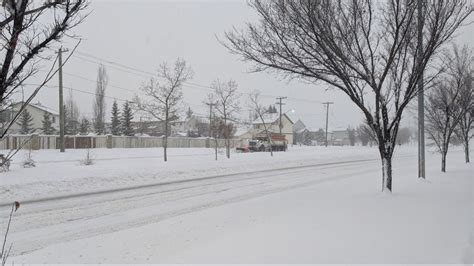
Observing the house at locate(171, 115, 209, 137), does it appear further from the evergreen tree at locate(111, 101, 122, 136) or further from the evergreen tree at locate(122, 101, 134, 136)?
the evergreen tree at locate(122, 101, 134, 136)

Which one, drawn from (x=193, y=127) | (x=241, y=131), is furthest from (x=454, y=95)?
(x=193, y=127)

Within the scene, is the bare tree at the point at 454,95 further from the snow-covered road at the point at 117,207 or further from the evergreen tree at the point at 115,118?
the evergreen tree at the point at 115,118

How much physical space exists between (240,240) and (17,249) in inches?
147

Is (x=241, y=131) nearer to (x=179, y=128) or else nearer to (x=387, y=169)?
(x=179, y=128)

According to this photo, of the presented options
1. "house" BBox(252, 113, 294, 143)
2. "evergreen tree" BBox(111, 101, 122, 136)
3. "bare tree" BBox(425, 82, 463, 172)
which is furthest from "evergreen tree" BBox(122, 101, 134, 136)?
"bare tree" BBox(425, 82, 463, 172)

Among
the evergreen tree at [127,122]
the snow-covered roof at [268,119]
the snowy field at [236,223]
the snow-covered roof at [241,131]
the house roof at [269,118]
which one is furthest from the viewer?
the snow-covered roof at [241,131]

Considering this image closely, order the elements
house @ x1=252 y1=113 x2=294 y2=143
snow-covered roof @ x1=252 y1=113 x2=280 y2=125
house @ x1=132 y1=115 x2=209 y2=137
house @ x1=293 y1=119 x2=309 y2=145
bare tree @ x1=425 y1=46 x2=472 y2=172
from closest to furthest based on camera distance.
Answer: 1. bare tree @ x1=425 y1=46 x2=472 y2=172
2. house @ x1=132 y1=115 x2=209 y2=137
3. house @ x1=252 y1=113 x2=294 y2=143
4. snow-covered roof @ x1=252 y1=113 x2=280 y2=125
5. house @ x1=293 y1=119 x2=309 y2=145

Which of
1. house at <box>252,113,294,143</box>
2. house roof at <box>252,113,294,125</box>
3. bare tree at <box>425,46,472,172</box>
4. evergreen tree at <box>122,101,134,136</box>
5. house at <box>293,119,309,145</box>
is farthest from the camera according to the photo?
house at <box>293,119,309,145</box>

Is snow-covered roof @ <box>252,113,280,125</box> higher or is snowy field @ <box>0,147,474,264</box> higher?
snow-covered roof @ <box>252,113,280,125</box>

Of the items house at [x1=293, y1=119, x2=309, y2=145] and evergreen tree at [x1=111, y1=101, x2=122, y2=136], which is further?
house at [x1=293, y1=119, x2=309, y2=145]

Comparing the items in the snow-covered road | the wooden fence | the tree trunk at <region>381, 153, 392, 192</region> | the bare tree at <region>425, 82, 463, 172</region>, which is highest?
the bare tree at <region>425, 82, 463, 172</region>

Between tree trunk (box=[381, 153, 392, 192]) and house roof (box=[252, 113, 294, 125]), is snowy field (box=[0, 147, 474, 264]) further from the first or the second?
house roof (box=[252, 113, 294, 125])

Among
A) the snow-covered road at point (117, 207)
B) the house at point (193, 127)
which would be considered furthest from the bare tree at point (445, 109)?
the house at point (193, 127)

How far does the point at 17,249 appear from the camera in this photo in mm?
7422
